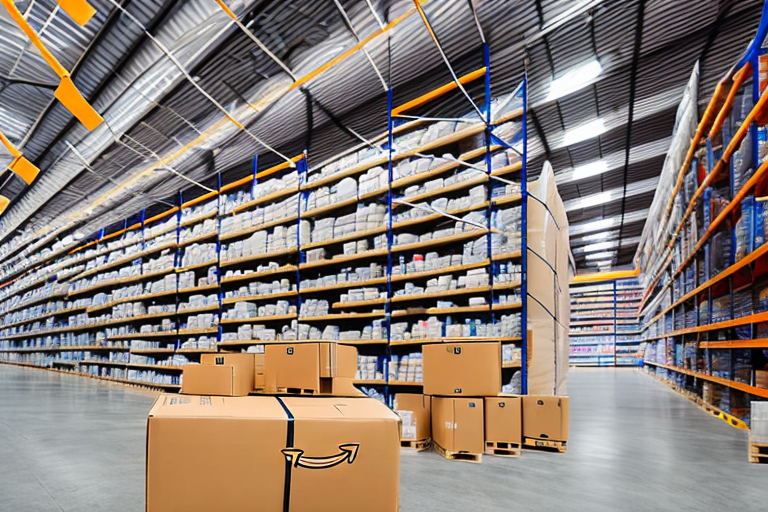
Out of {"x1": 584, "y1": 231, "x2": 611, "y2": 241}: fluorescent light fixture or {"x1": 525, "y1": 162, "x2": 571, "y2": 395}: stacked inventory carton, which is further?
{"x1": 584, "y1": 231, "x2": 611, "y2": 241}: fluorescent light fixture

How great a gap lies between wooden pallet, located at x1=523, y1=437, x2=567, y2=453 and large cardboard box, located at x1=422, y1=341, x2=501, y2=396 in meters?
0.57

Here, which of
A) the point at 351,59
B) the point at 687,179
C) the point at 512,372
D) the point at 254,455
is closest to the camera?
the point at 254,455

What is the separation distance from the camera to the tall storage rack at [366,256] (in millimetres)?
5777

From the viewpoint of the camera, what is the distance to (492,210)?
5801mm

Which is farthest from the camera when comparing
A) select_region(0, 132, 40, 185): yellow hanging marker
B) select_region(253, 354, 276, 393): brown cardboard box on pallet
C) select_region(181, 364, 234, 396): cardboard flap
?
select_region(0, 132, 40, 185): yellow hanging marker

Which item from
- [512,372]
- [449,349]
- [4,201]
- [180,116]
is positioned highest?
[180,116]

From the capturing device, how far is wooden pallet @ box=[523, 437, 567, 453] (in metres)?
4.29

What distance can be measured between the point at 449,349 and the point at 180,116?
4.85m

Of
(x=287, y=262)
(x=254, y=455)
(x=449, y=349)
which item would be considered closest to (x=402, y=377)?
(x=449, y=349)

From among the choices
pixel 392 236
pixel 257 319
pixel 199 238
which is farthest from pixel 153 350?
pixel 392 236

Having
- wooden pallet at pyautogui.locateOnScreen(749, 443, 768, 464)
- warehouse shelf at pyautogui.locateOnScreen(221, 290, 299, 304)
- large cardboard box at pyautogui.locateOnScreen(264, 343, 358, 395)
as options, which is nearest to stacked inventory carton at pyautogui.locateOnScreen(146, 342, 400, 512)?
large cardboard box at pyautogui.locateOnScreen(264, 343, 358, 395)

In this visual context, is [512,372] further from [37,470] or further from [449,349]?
[37,470]

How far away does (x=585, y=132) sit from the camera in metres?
9.26

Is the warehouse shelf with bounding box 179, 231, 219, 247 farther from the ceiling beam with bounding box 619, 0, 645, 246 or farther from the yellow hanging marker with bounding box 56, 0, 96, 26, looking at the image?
the ceiling beam with bounding box 619, 0, 645, 246
